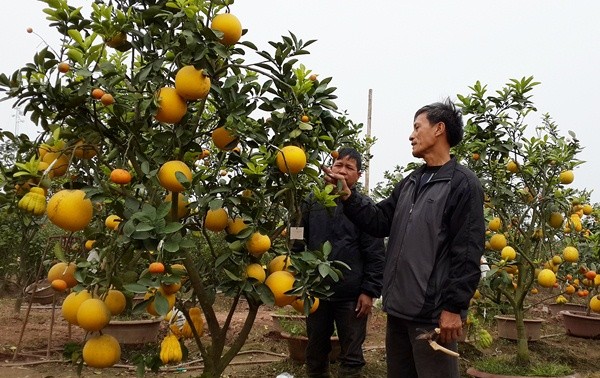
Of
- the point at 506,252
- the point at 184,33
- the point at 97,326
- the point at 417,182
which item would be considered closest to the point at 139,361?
the point at 97,326

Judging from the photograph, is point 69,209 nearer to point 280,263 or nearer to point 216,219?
point 216,219

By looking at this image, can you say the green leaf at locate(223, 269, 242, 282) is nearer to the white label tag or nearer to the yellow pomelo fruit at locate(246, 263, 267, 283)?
the yellow pomelo fruit at locate(246, 263, 267, 283)

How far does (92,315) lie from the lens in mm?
1660

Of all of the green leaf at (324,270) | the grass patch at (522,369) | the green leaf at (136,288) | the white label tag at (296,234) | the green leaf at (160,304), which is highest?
the white label tag at (296,234)

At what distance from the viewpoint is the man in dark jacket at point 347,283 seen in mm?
3229

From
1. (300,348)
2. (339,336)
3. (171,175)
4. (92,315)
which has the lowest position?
(300,348)

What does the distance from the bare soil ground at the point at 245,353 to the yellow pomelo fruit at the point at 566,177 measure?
1.69 meters

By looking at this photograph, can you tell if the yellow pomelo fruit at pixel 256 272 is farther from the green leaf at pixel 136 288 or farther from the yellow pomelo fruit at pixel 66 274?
the yellow pomelo fruit at pixel 66 274

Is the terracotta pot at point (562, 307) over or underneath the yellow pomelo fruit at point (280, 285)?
underneath

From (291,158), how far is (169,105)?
0.44 metres

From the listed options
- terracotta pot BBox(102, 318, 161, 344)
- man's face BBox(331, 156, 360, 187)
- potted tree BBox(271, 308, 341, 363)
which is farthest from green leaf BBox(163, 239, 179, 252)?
terracotta pot BBox(102, 318, 161, 344)

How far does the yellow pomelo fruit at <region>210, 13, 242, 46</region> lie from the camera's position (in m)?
1.80

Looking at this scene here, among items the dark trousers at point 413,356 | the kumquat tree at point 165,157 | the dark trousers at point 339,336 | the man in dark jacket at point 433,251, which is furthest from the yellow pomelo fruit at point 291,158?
the dark trousers at point 339,336

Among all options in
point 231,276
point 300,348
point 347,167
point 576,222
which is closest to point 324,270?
point 231,276
